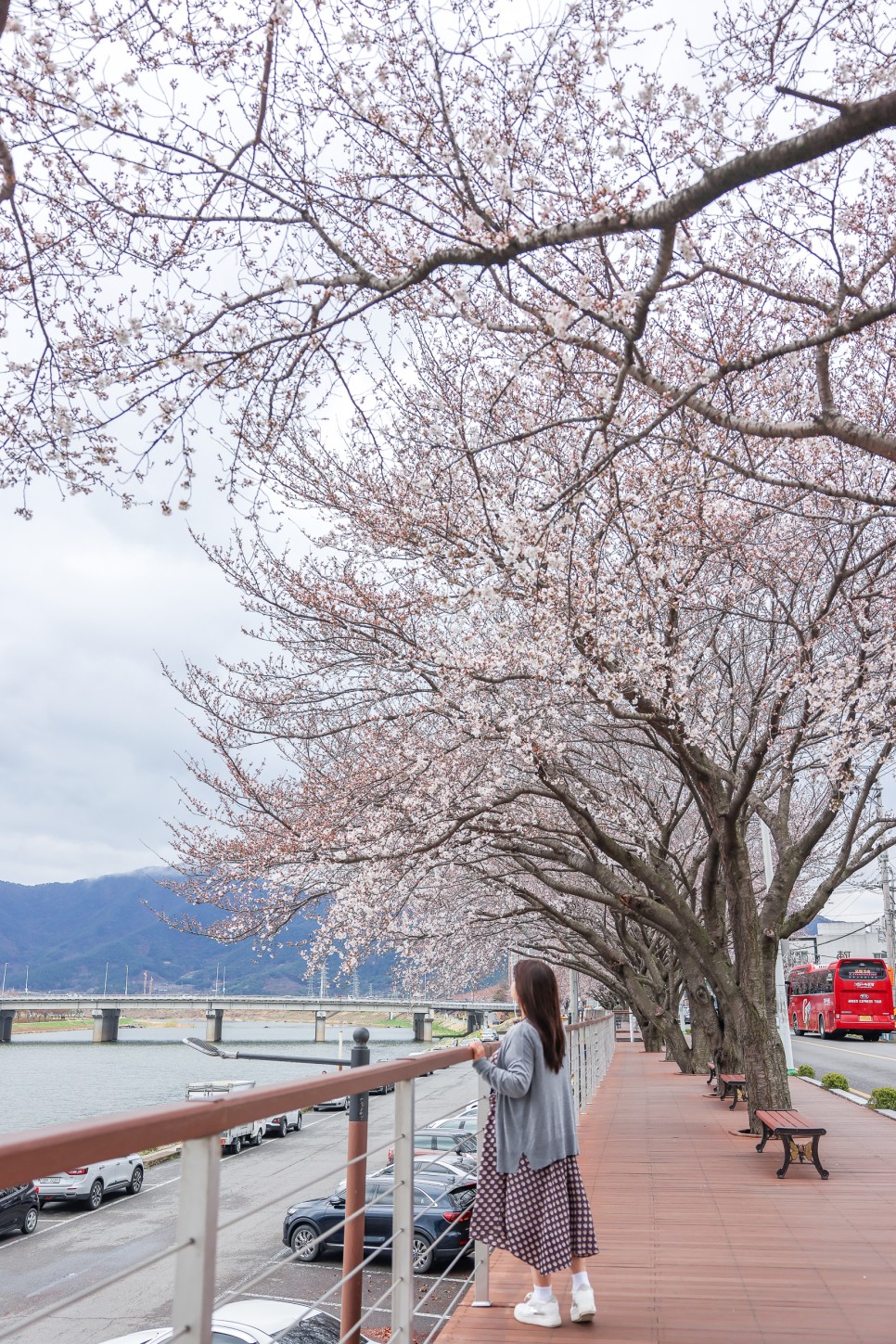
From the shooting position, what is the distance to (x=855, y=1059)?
25516 mm

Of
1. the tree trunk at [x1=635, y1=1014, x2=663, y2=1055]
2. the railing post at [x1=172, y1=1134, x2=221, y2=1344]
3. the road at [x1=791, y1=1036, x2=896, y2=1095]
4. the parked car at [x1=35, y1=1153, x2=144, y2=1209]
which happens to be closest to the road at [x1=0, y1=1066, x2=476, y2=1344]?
the parked car at [x1=35, y1=1153, x2=144, y2=1209]

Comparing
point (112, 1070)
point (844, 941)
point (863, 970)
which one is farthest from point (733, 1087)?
point (112, 1070)

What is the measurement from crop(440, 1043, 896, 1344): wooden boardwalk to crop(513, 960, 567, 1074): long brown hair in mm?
1010

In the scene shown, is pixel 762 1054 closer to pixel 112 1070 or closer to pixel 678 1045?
pixel 678 1045

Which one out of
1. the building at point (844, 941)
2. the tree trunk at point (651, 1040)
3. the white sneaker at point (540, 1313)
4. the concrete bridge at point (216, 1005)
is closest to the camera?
the white sneaker at point (540, 1313)

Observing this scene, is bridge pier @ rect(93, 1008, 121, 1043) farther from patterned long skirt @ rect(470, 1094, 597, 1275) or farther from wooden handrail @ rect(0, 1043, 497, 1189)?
wooden handrail @ rect(0, 1043, 497, 1189)

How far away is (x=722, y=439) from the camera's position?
860 cm

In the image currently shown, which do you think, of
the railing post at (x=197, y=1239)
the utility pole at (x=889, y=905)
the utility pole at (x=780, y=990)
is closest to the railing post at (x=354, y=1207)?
the railing post at (x=197, y=1239)

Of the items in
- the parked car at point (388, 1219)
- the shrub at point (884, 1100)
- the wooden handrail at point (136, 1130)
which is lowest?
the parked car at point (388, 1219)

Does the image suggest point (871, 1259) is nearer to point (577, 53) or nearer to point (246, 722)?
point (577, 53)

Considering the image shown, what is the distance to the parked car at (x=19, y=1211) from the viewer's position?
65.6ft

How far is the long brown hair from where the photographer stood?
4.18 metres

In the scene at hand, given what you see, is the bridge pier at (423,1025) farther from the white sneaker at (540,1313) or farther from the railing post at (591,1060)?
the white sneaker at (540,1313)

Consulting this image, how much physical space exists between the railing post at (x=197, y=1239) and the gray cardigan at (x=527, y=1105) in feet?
8.17
